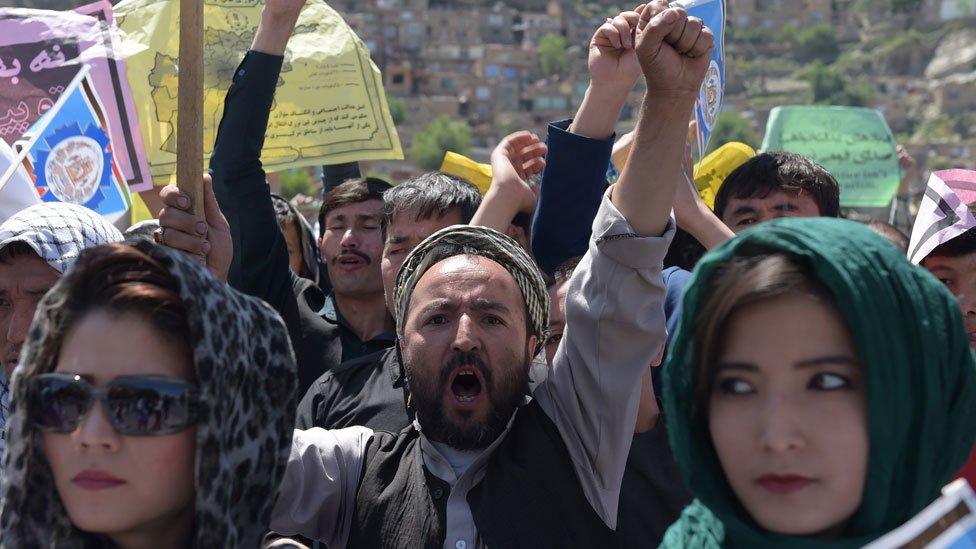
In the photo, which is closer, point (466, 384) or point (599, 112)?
point (466, 384)

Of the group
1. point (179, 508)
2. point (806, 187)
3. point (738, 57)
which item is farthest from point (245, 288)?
point (738, 57)

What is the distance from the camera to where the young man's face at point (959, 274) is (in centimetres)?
347

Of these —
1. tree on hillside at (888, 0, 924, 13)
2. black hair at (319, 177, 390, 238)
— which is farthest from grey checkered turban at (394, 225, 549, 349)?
tree on hillside at (888, 0, 924, 13)

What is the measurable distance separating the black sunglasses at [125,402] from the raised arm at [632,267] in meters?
0.77

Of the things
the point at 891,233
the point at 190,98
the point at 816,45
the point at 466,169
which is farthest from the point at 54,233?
the point at 816,45

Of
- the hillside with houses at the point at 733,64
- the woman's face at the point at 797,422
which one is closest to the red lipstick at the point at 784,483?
the woman's face at the point at 797,422

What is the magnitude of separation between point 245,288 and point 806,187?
1508mm

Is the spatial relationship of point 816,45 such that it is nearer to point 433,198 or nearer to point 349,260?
point 349,260

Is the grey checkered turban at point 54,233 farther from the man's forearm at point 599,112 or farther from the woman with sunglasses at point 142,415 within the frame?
the man's forearm at point 599,112

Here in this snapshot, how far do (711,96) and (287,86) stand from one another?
4.84 ft

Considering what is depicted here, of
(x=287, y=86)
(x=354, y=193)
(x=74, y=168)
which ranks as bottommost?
(x=354, y=193)

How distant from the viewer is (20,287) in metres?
2.95

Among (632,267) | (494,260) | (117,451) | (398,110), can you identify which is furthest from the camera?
(398,110)

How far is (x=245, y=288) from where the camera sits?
3748 millimetres
